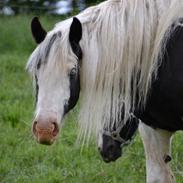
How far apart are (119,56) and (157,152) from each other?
0.74 metres

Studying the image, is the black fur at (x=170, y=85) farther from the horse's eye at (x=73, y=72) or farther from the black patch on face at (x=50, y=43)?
the black patch on face at (x=50, y=43)

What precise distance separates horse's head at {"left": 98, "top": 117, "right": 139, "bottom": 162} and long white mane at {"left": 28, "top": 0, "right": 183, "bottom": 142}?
28cm

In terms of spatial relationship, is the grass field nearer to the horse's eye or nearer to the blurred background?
the horse's eye

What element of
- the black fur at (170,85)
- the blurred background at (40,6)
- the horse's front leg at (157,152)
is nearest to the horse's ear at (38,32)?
the black fur at (170,85)

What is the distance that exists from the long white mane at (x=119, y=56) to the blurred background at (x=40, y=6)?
8.55m

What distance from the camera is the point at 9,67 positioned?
27.7 ft

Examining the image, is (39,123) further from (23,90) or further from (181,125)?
(23,90)

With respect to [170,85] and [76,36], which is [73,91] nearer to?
[76,36]

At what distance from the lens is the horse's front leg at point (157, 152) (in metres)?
3.68

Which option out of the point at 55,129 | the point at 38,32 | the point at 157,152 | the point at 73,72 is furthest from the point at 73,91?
the point at 157,152

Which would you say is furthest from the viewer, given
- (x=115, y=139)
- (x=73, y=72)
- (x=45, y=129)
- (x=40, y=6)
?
(x=40, y=6)

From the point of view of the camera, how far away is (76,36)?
3.20m

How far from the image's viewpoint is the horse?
3.18 meters

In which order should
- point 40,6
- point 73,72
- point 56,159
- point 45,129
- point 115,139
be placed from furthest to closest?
point 40,6 → point 56,159 → point 115,139 → point 73,72 → point 45,129
